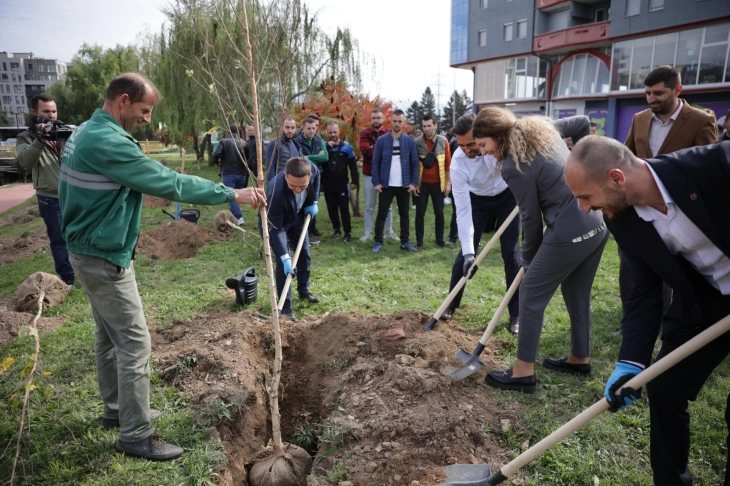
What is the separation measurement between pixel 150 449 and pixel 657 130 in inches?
183

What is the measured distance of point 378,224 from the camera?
8.06 meters

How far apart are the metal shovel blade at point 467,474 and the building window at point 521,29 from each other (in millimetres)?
30965

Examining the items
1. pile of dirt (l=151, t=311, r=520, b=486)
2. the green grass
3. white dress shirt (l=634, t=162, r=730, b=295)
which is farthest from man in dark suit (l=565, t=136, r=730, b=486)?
pile of dirt (l=151, t=311, r=520, b=486)

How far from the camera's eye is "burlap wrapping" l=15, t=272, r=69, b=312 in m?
5.31

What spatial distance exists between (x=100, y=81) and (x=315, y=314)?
4227 centimetres

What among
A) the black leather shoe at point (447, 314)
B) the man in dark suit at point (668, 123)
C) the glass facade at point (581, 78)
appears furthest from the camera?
the glass facade at point (581, 78)

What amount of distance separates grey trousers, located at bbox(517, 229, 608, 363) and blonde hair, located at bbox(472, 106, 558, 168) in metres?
0.64

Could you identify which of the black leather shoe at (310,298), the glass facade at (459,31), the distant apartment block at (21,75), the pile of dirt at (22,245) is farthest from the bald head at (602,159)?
the distant apartment block at (21,75)

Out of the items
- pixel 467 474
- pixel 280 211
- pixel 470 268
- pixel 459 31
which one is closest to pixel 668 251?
pixel 467 474

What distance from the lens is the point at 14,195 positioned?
53.6 feet

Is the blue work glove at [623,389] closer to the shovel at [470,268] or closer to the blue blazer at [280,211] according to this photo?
the shovel at [470,268]

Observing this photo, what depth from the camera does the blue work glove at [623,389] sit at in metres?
2.21

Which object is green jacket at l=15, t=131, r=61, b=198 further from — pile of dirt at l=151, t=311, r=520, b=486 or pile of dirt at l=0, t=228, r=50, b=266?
pile of dirt at l=0, t=228, r=50, b=266

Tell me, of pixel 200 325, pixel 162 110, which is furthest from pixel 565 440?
pixel 162 110
